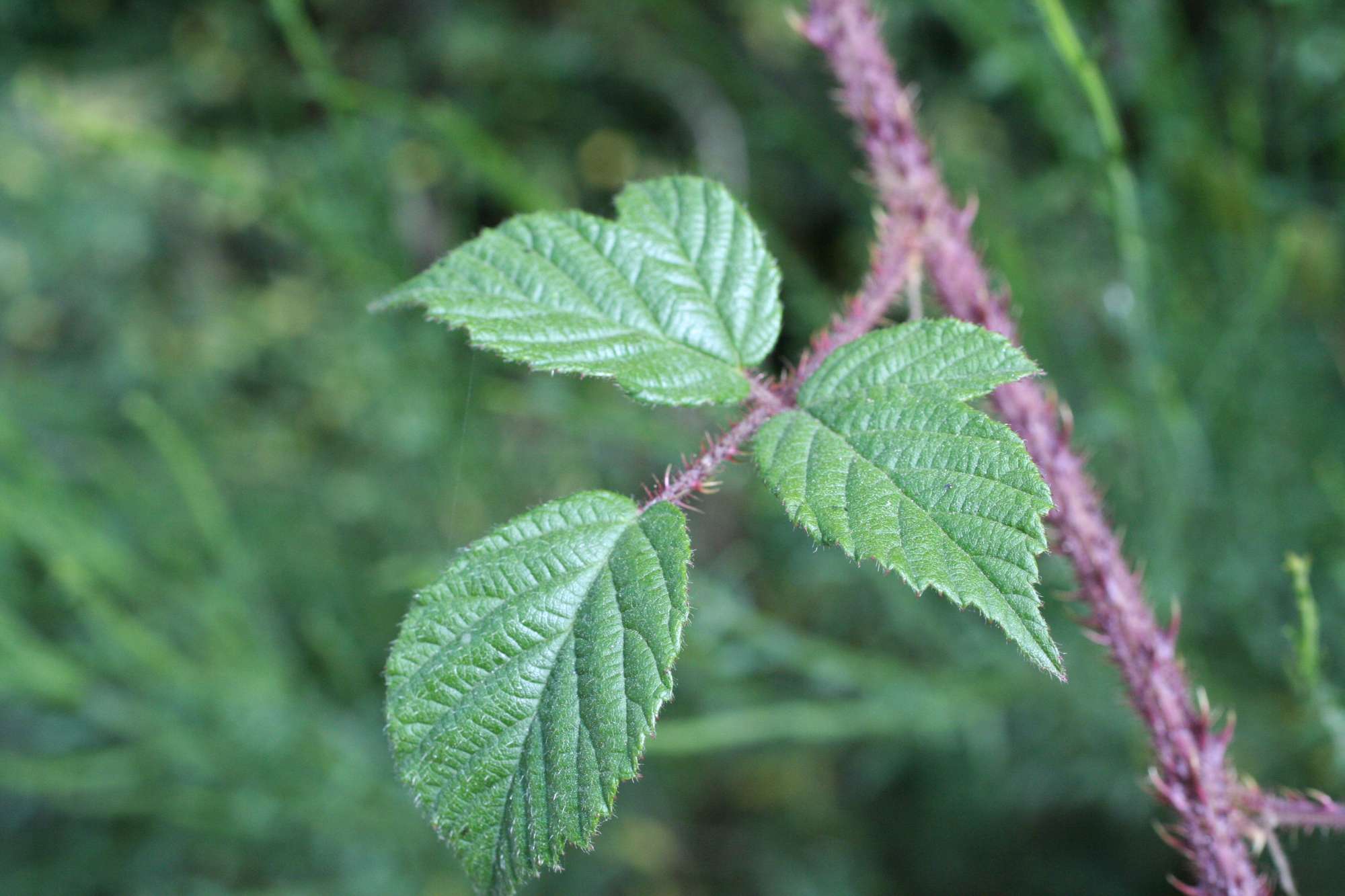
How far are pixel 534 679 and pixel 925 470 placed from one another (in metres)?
0.23

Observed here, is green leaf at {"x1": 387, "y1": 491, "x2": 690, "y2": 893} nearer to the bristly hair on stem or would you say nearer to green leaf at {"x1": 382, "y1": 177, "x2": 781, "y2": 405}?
green leaf at {"x1": 382, "y1": 177, "x2": 781, "y2": 405}

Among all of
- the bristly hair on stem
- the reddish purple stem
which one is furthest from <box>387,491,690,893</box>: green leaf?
the bristly hair on stem

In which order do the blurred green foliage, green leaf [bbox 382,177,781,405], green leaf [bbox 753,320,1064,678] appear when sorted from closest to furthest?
green leaf [bbox 753,320,1064,678] → green leaf [bbox 382,177,781,405] → the blurred green foliage

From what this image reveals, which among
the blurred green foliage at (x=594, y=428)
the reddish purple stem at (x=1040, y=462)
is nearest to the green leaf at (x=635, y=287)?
the reddish purple stem at (x=1040, y=462)

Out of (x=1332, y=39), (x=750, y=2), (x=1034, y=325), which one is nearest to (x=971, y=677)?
(x=1034, y=325)

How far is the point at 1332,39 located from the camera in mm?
1157

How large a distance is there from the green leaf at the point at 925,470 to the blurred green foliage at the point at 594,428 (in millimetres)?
126

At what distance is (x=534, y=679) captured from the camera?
53 cm

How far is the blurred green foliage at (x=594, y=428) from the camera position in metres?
1.32

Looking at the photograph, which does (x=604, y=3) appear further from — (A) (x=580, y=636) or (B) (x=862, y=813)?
(A) (x=580, y=636)

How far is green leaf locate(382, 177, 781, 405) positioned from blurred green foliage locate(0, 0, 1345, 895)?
26 centimetres

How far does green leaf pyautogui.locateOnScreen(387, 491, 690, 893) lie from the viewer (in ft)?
1.64

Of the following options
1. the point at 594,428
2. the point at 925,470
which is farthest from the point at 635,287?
the point at 594,428

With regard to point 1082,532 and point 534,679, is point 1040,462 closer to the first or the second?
point 1082,532
